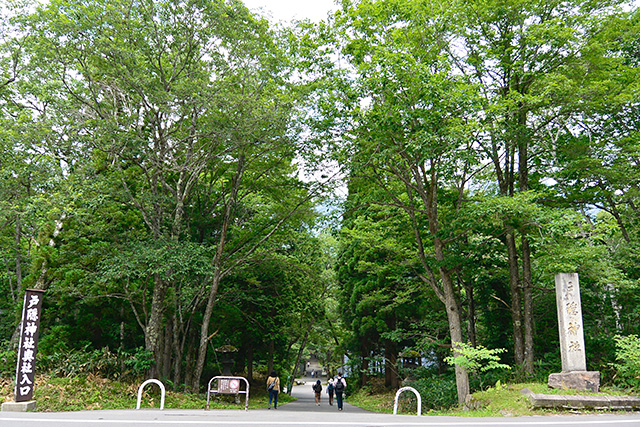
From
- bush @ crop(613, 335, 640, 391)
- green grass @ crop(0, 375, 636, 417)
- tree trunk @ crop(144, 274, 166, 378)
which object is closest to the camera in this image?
green grass @ crop(0, 375, 636, 417)

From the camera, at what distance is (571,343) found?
32.7 ft

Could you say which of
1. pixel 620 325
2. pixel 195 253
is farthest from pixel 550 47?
pixel 195 253

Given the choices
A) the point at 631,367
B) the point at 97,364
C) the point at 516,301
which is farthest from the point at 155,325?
the point at 631,367

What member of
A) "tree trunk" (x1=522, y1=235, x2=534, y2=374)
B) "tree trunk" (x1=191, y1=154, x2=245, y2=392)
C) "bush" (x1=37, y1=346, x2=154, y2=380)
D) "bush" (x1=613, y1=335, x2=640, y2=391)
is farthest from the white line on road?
"tree trunk" (x1=191, y1=154, x2=245, y2=392)

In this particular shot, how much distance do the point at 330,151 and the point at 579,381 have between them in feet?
28.7

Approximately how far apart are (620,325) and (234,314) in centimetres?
1431

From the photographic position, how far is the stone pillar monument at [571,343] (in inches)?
368

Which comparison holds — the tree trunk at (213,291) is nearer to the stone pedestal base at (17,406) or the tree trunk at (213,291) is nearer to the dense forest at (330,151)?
the dense forest at (330,151)

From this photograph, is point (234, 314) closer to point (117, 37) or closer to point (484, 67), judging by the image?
point (117, 37)

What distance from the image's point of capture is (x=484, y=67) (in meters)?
12.8

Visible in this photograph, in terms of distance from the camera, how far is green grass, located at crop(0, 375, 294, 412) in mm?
9664

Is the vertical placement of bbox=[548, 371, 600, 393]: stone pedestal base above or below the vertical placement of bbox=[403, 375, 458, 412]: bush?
above

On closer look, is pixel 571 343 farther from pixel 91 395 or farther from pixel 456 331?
pixel 91 395

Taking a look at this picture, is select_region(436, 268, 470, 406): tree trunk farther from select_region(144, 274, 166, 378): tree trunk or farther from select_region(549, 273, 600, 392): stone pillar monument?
select_region(144, 274, 166, 378): tree trunk
